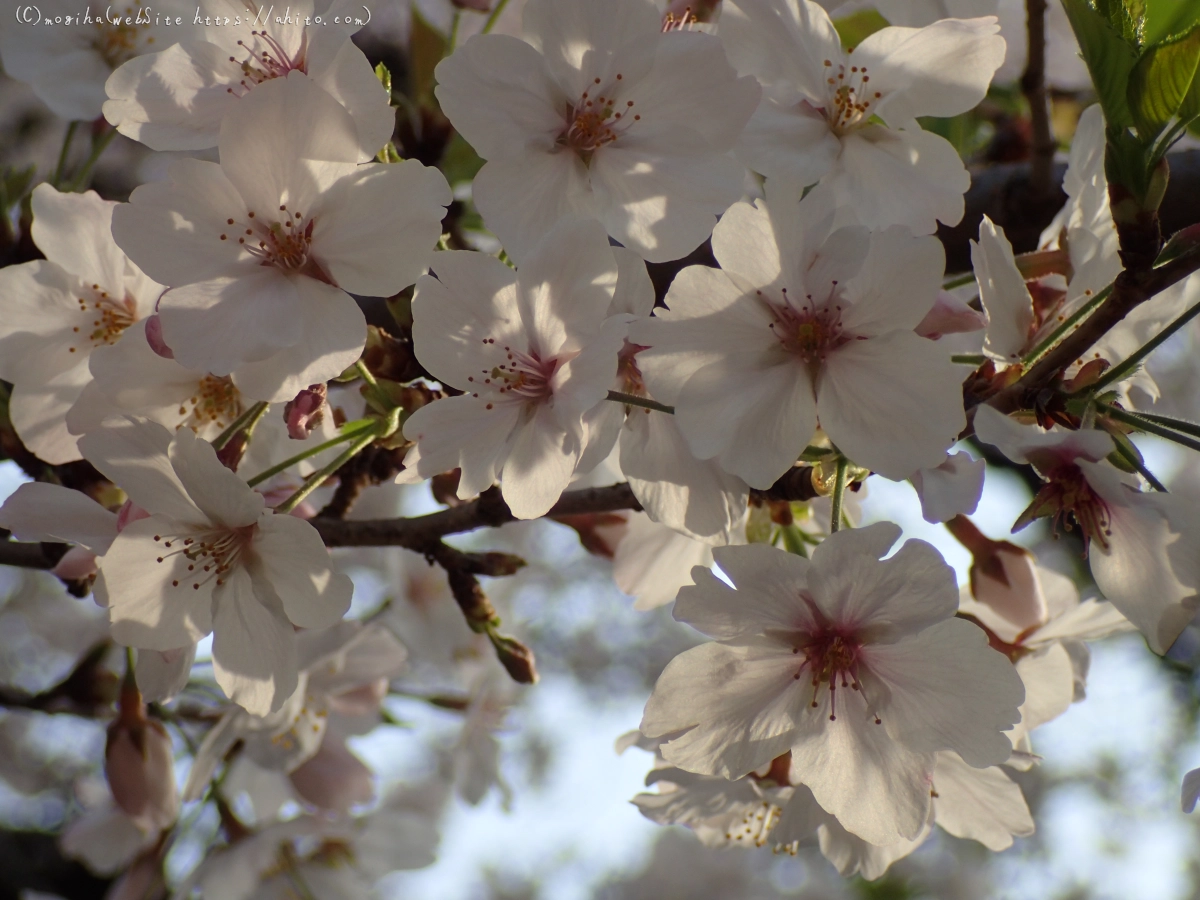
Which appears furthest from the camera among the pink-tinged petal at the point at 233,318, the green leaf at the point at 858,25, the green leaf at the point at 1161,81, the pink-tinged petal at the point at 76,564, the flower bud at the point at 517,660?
the green leaf at the point at 858,25

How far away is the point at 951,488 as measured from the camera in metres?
0.77

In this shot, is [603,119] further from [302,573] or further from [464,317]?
[302,573]

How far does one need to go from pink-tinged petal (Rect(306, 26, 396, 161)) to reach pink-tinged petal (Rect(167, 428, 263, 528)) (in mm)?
276

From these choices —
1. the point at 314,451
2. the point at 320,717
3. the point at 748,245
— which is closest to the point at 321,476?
the point at 314,451

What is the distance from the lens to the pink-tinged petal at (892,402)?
80cm

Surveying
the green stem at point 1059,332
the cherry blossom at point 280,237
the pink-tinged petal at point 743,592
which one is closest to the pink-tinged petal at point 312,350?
the cherry blossom at point 280,237

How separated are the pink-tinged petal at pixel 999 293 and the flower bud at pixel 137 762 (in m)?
1.19

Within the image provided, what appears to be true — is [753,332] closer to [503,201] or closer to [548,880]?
[503,201]

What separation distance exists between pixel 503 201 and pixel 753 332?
0.77ft

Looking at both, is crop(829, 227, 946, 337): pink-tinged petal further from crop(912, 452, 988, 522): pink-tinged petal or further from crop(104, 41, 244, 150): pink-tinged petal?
crop(104, 41, 244, 150): pink-tinged petal

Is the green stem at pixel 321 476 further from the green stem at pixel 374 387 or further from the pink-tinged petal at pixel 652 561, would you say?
the pink-tinged petal at pixel 652 561

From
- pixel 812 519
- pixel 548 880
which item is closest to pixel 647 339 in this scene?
pixel 812 519

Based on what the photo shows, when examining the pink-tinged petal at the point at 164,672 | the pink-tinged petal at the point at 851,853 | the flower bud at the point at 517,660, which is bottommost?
the pink-tinged petal at the point at 851,853

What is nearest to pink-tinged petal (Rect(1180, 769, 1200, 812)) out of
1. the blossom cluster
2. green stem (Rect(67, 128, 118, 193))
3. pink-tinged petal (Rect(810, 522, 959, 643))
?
the blossom cluster
